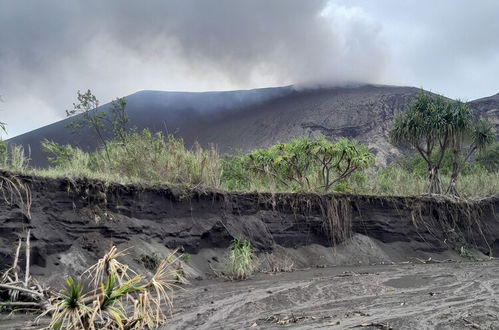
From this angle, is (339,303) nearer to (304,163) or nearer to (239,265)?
(239,265)

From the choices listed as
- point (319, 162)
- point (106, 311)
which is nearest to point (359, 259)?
point (319, 162)

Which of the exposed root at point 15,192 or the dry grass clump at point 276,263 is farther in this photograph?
the dry grass clump at point 276,263

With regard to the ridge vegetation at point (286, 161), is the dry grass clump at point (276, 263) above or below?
below

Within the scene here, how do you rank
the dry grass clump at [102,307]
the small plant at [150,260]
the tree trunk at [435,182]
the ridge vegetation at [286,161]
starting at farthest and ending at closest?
the tree trunk at [435,182]
the ridge vegetation at [286,161]
the small plant at [150,260]
the dry grass clump at [102,307]

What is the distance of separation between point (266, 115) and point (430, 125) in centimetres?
5488

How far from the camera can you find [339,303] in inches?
→ 370

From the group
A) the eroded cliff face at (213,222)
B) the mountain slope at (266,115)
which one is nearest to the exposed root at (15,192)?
the eroded cliff face at (213,222)

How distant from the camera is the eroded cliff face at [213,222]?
11695 millimetres

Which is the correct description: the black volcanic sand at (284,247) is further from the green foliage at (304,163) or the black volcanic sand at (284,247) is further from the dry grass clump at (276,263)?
the green foliage at (304,163)

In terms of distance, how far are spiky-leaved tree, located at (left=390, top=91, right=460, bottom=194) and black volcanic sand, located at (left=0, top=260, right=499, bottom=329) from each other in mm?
11322

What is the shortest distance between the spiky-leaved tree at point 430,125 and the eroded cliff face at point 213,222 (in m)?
2.67

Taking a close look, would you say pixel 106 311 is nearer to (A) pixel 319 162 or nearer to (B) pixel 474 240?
(A) pixel 319 162

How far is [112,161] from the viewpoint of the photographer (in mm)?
17312

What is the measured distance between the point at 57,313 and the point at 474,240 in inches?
846
